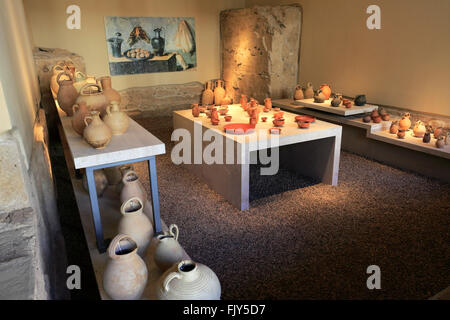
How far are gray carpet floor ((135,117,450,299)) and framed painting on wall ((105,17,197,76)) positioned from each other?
3.51 m

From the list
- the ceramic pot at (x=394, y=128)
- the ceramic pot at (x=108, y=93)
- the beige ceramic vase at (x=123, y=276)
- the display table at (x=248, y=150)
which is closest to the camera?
the beige ceramic vase at (x=123, y=276)

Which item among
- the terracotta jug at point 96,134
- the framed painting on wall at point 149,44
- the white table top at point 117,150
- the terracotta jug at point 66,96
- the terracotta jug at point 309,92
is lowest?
the terracotta jug at point 309,92

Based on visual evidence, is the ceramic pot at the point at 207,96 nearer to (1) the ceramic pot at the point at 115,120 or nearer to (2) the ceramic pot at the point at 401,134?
(2) the ceramic pot at the point at 401,134

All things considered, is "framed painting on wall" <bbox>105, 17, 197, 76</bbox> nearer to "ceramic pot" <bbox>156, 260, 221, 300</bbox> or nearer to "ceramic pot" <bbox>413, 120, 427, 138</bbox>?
"ceramic pot" <bbox>413, 120, 427, 138</bbox>

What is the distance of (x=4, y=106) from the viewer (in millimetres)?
1530

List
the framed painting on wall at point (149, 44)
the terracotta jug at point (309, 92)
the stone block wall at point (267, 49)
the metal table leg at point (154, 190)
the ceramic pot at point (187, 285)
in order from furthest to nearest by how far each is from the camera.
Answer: the framed painting on wall at point (149, 44) → the stone block wall at point (267, 49) → the terracotta jug at point (309, 92) → the metal table leg at point (154, 190) → the ceramic pot at point (187, 285)

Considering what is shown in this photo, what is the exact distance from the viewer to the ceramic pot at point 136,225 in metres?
1.71

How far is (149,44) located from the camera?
635 cm

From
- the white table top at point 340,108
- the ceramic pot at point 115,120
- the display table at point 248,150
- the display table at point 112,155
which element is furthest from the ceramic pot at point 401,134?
the ceramic pot at point 115,120

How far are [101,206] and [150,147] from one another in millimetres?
808

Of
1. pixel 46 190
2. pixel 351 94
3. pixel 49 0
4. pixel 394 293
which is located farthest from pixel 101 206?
pixel 49 0

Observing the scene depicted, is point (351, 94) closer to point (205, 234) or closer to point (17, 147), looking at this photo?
point (205, 234)

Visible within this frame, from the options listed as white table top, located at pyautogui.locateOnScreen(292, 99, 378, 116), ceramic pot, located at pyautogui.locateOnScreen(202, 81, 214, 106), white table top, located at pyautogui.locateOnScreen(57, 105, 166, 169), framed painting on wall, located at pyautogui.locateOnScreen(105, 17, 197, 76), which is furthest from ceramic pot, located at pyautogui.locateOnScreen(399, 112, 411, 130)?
framed painting on wall, located at pyautogui.locateOnScreen(105, 17, 197, 76)

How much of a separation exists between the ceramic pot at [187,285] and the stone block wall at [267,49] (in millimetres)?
4613
